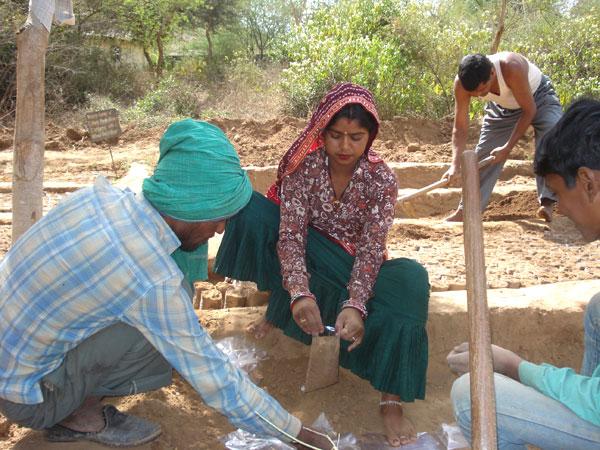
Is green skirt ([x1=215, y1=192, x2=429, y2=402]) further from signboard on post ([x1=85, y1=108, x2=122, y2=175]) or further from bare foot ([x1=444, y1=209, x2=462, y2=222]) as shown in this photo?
signboard on post ([x1=85, y1=108, x2=122, y2=175])

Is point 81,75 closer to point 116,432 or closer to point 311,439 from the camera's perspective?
point 116,432

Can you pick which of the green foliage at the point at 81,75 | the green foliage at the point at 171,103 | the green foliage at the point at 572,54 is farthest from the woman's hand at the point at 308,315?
the green foliage at the point at 81,75

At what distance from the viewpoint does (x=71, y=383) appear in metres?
1.82

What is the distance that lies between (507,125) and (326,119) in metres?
3.04

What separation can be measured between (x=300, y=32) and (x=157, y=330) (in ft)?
36.0

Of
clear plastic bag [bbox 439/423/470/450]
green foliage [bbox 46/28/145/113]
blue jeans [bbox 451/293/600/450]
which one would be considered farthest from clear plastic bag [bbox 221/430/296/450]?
green foliage [bbox 46/28/145/113]

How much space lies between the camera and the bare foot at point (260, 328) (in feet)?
9.04

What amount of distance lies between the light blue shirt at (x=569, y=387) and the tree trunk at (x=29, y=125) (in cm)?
252

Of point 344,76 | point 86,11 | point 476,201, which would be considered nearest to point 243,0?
point 86,11

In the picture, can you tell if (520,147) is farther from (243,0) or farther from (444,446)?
(243,0)

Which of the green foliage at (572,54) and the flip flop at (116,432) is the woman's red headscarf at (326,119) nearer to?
the flip flop at (116,432)

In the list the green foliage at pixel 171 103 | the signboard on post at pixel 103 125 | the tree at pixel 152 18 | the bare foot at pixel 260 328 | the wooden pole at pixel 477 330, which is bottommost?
the bare foot at pixel 260 328

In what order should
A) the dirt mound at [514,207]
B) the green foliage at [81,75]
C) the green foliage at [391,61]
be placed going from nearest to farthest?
1. the dirt mound at [514,207]
2. the green foliage at [391,61]
3. the green foliage at [81,75]

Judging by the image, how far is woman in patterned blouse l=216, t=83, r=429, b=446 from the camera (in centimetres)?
230
